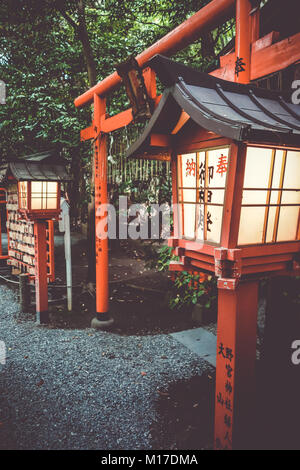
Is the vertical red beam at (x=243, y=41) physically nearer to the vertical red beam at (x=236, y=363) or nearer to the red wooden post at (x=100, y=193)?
the vertical red beam at (x=236, y=363)

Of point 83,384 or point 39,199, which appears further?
point 39,199

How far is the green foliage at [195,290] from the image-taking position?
22.2 feet

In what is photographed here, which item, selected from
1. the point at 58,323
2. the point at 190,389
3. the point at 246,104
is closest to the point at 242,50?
the point at 246,104

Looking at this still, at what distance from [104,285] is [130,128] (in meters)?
3.38

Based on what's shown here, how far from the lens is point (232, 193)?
8.28ft

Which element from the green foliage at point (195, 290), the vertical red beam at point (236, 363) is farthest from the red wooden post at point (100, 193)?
the vertical red beam at point (236, 363)

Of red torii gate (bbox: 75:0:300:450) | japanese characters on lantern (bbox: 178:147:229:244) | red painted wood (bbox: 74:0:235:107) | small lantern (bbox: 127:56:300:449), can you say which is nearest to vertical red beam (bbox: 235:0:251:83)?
red torii gate (bbox: 75:0:300:450)

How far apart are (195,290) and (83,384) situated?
10.2 feet

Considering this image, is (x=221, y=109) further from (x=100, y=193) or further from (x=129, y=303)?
(x=129, y=303)

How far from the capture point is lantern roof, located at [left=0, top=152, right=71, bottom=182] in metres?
7.07

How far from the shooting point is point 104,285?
6.70 meters

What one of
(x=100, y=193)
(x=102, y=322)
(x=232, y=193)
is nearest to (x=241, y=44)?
(x=232, y=193)


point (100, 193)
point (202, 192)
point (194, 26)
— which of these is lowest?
point (100, 193)

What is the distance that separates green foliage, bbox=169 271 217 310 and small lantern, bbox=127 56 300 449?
139 inches
